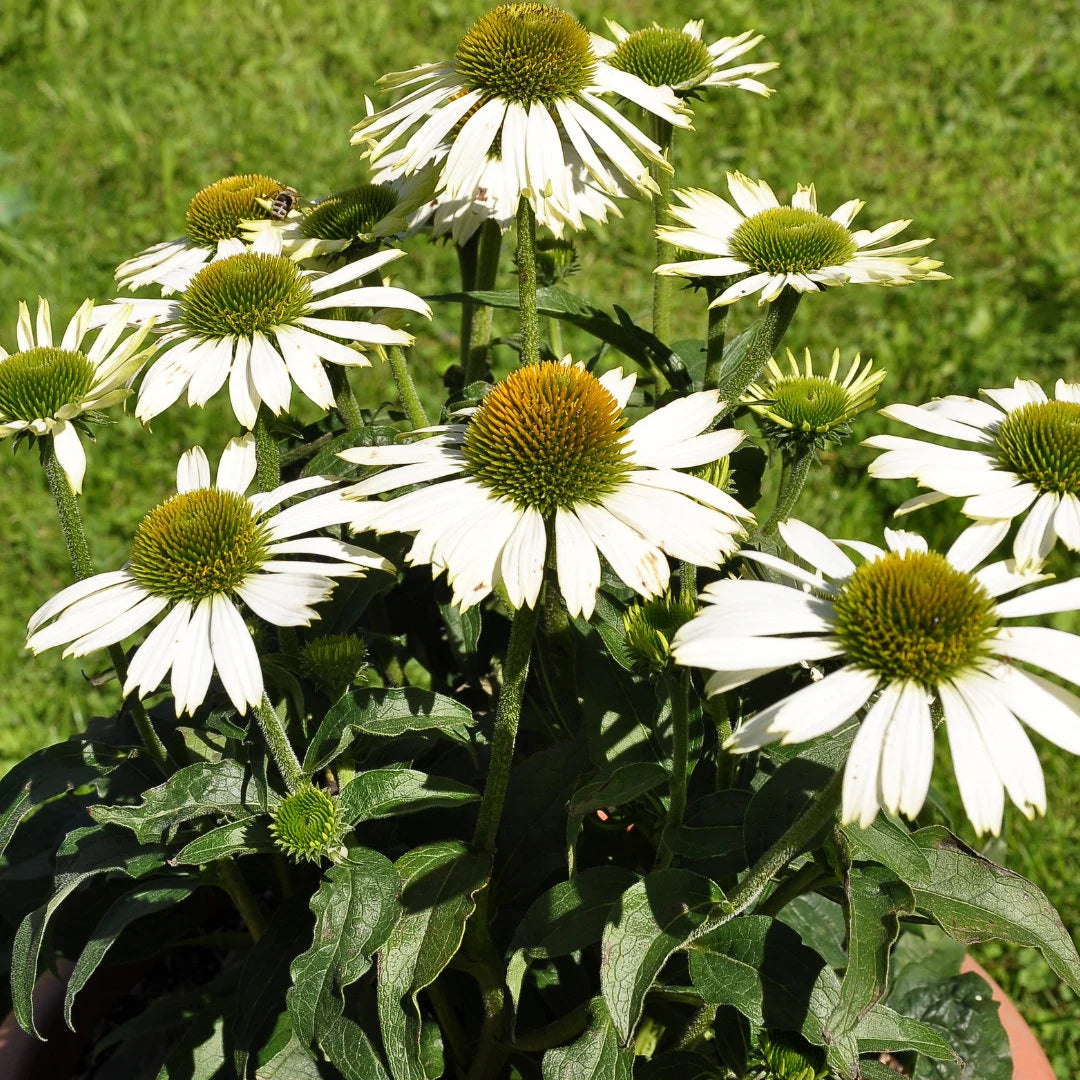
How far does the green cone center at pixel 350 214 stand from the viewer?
150 cm

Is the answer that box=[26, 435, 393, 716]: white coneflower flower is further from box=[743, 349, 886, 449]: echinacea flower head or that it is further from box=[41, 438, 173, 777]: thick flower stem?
box=[743, 349, 886, 449]: echinacea flower head

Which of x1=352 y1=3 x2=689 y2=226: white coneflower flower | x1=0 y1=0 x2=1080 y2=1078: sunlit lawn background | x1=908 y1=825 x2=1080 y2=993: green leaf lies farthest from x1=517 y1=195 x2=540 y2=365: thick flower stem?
x1=0 y1=0 x2=1080 y2=1078: sunlit lawn background

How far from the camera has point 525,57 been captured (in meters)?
1.35

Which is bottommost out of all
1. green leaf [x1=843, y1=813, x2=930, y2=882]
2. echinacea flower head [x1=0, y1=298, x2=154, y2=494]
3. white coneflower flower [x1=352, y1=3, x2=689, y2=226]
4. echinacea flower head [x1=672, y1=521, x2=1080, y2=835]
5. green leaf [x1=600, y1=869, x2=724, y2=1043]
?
green leaf [x1=600, y1=869, x2=724, y2=1043]

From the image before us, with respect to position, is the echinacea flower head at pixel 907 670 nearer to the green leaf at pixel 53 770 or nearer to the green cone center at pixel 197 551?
the green cone center at pixel 197 551

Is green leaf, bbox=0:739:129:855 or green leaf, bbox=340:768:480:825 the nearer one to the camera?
green leaf, bbox=340:768:480:825

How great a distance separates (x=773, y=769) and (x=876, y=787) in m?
0.47

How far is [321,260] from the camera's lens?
152 cm

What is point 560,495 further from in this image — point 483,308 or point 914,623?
point 483,308

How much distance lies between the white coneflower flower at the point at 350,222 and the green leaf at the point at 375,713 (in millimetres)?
542

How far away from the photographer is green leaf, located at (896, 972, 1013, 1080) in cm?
166

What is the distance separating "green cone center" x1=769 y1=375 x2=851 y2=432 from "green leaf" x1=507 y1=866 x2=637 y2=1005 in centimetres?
55

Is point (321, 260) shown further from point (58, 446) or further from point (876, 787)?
point (876, 787)

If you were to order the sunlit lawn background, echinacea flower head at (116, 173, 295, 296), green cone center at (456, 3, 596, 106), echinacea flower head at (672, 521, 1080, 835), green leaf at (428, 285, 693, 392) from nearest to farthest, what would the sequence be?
echinacea flower head at (672, 521, 1080, 835) < green cone center at (456, 3, 596, 106) < green leaf at (428, 285, 693, 392) < echinacea flower head at (116, 173, 295, 296) < the sunlit lawn background
